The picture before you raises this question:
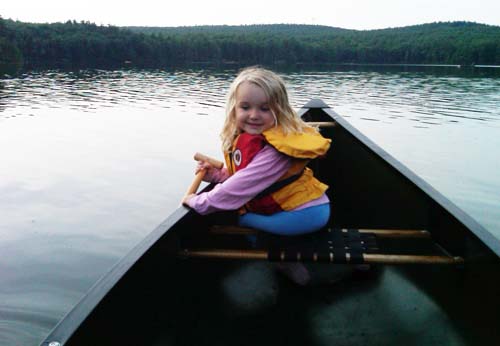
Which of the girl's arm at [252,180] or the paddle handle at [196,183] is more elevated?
the girl's arm at [252,180]

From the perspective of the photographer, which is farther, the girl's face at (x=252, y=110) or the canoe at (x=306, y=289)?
the girl's face at (x=252, y=110)

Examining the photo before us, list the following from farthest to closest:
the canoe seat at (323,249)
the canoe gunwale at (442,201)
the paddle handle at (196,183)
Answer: the paddle handle at (196,183), the canoe seat at (323,249), the canoe gunwale at (442,201)

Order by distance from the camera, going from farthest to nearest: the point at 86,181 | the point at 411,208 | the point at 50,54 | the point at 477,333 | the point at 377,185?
the point at 50,54
the point at 86,181
the point at 377,185
the point at 411,208
the point at 477,333

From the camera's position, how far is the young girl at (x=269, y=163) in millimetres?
2430

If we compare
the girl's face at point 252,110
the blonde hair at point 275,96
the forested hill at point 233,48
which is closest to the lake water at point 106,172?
the girl's face at point 252,110

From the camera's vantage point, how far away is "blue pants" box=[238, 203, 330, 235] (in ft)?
8.32

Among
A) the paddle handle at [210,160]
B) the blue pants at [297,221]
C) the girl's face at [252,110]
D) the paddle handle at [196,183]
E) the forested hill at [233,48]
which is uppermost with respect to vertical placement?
the girl's face at [252,110]

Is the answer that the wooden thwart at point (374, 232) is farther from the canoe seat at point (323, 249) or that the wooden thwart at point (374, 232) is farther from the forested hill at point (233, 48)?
the forested hill at point (233, 48)

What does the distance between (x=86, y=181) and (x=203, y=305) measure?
5558 mm

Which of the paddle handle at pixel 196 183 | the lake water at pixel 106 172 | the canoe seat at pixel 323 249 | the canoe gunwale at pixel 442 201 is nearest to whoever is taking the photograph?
the canoe gunwale at pixel 442 201

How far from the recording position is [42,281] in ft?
14.1

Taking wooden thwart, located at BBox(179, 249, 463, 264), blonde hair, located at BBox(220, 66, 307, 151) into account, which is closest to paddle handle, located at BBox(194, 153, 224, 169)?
blonde hair, located at BBox(220, 66, 307, 151)

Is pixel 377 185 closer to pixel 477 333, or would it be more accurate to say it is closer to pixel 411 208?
pixel 411 208

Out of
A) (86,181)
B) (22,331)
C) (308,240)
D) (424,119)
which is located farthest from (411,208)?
(424,119)
